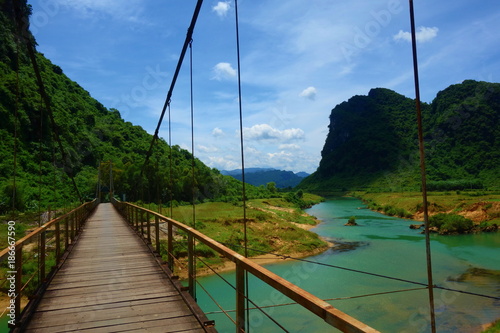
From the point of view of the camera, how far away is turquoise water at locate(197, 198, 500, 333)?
45.1 feet

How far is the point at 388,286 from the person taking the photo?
18.1m

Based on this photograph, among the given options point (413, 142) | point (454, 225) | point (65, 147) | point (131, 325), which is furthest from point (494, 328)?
point (413, 142)

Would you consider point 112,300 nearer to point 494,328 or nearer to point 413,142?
point 494,328

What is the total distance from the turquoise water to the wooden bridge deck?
355 inches

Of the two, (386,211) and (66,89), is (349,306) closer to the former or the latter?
(386,211)

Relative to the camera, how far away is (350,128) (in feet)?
480

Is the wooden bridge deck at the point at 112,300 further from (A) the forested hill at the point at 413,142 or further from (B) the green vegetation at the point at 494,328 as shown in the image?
(A) the forested hill at the point at 413,142

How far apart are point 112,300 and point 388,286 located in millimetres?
17508

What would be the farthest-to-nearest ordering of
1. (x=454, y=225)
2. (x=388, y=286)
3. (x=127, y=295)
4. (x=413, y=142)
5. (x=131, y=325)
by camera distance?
1. (x=413, y=142)
2. (x=454, y=225)
3. (x=388, y=286)
4. (x=127, y=295)
5. (x=131, y=325)

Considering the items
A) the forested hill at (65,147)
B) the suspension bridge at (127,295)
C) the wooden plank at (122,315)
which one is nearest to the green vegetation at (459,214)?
the forested hill at (65,147)

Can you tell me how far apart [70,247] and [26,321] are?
480 centimetres

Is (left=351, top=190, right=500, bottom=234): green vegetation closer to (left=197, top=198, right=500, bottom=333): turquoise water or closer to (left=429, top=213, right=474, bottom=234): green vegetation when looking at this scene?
(left=429, top=213, right=474, bottom=234): green vegetation

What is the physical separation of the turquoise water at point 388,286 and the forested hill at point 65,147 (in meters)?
8.45

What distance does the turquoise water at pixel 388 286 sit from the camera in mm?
13734
